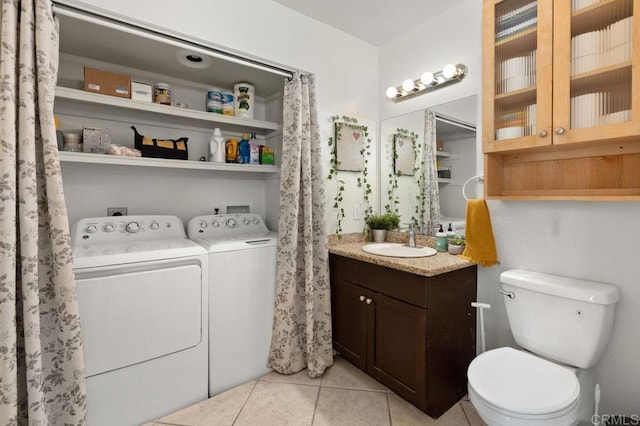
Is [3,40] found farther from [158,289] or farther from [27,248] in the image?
[158,289]

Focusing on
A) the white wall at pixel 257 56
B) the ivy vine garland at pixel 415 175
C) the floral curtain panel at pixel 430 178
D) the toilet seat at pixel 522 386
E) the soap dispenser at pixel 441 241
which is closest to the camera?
the toilet seat at pixel 522 386

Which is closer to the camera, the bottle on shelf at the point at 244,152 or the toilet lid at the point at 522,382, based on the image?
the toilet lid at the point at 522,382

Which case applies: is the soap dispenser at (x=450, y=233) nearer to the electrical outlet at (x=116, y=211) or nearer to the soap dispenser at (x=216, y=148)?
the soap dispenser at (x=216, y=148)

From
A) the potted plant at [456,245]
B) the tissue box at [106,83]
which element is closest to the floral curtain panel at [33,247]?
the tissue box at [106,83]

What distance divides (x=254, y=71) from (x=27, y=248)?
164 cm

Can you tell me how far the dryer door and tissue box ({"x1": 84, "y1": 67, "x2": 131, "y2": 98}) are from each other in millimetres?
1066

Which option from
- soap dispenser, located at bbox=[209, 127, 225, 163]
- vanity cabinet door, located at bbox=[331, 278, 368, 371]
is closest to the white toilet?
vanity cabinet door, located at bbox=[331, 278, 368, 371]

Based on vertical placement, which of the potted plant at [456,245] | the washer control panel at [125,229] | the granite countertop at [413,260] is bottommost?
the granite countertop at [413,260]

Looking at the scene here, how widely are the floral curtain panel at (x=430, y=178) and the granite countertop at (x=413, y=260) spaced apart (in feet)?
0.47

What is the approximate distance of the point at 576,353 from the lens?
136 cm

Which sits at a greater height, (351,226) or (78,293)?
(351,226)

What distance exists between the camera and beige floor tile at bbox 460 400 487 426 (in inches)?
64.0

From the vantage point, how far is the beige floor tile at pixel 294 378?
202 centimetres

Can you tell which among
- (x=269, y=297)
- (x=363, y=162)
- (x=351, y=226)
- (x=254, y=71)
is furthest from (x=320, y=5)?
(x=269, y=297)
